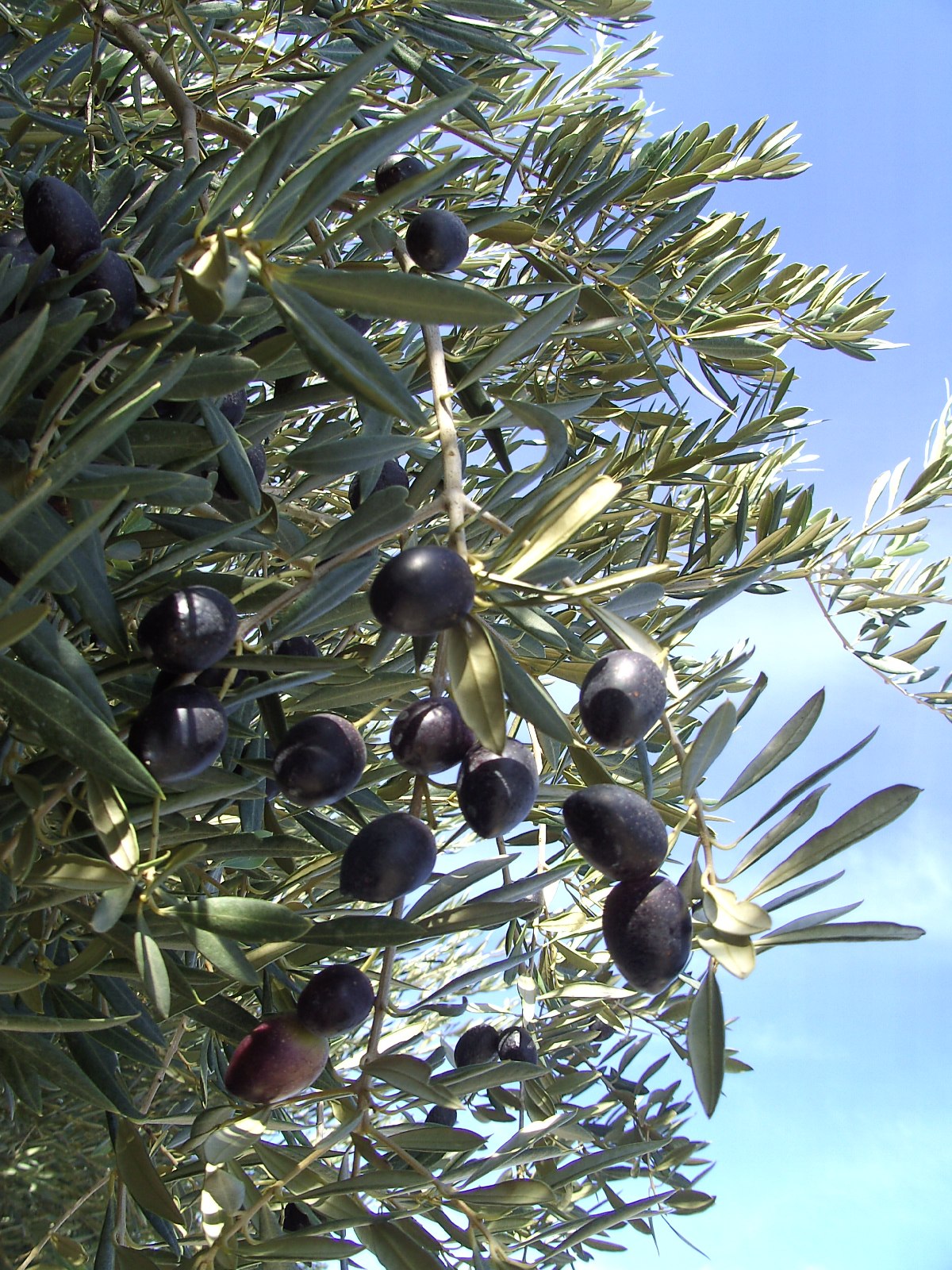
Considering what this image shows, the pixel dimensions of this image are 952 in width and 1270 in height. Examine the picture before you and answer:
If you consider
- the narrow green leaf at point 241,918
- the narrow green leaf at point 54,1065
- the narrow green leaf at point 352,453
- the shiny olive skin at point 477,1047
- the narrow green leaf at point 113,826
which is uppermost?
the narrow green leaf at point 352,453

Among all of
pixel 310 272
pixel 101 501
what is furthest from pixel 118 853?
pixel 310 272

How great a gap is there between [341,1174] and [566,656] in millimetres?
497

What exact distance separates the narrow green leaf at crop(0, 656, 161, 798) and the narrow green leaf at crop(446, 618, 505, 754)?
19 cm

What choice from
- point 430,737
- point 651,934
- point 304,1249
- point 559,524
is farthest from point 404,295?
point 304,1249

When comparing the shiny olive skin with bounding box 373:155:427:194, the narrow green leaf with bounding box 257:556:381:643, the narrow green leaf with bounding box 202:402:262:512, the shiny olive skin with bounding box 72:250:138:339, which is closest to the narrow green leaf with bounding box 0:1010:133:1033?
the narrow green leaf with bounding box 257:556:381:643

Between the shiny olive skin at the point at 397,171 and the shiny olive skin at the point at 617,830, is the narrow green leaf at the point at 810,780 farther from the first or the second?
the shiny olive skin at the point at 397,171

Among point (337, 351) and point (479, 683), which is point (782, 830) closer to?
point (479, 683)

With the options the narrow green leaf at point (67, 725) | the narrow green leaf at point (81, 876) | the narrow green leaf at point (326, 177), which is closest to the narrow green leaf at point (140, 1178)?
the narrow green leaf at point (81, 876)

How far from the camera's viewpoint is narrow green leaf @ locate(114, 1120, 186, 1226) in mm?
849

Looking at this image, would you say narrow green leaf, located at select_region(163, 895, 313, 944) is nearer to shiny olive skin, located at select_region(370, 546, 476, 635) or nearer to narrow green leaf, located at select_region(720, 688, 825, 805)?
shiny olive skin, located at select_region(370, 546, 476, 635)

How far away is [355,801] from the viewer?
107 centimetres

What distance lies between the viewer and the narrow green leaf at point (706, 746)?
0.70 metres

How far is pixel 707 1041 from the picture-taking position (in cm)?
67

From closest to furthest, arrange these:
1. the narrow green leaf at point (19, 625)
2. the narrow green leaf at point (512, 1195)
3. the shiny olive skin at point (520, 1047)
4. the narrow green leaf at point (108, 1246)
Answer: the narrow green leaf at point (19, 625) → the narrow green leaf at point (512, 1195) → the narrow green leaf at point (108, 1246) → the shiny olive skin at point (520, 1047)
